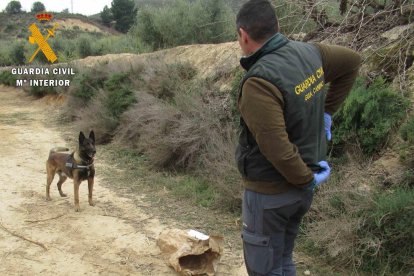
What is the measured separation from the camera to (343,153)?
558 centimetres

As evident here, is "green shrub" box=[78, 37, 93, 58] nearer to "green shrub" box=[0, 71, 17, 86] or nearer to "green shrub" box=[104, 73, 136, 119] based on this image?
"green shrub" box=[0, 71, 17, 86]

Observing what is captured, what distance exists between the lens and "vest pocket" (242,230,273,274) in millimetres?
2668

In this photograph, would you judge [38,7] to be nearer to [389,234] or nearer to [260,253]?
[389,234]

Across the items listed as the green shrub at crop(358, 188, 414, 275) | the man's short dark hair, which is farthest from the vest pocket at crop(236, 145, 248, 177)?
the green shrub at crop(358, 188, 414, 275)

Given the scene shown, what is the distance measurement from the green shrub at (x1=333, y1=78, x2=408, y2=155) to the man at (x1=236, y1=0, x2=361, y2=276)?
8.46 feet

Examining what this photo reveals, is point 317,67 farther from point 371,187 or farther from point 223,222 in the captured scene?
point 223,222

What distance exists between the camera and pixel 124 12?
56719 mm

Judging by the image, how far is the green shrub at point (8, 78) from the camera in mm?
25559

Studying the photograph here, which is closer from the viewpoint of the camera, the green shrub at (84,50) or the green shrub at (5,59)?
the green shrub at (84,50)

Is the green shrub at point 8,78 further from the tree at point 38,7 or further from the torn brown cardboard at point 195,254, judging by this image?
the tree at point 38,7

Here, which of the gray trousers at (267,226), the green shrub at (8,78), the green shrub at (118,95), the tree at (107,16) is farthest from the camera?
the tree at (107,16)

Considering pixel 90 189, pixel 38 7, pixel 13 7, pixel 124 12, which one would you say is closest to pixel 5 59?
pixel 124 12

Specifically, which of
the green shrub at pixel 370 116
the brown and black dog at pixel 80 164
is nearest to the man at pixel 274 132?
the green shrub at pixel 370 116

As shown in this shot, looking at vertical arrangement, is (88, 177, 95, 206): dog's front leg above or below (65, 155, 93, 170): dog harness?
below
